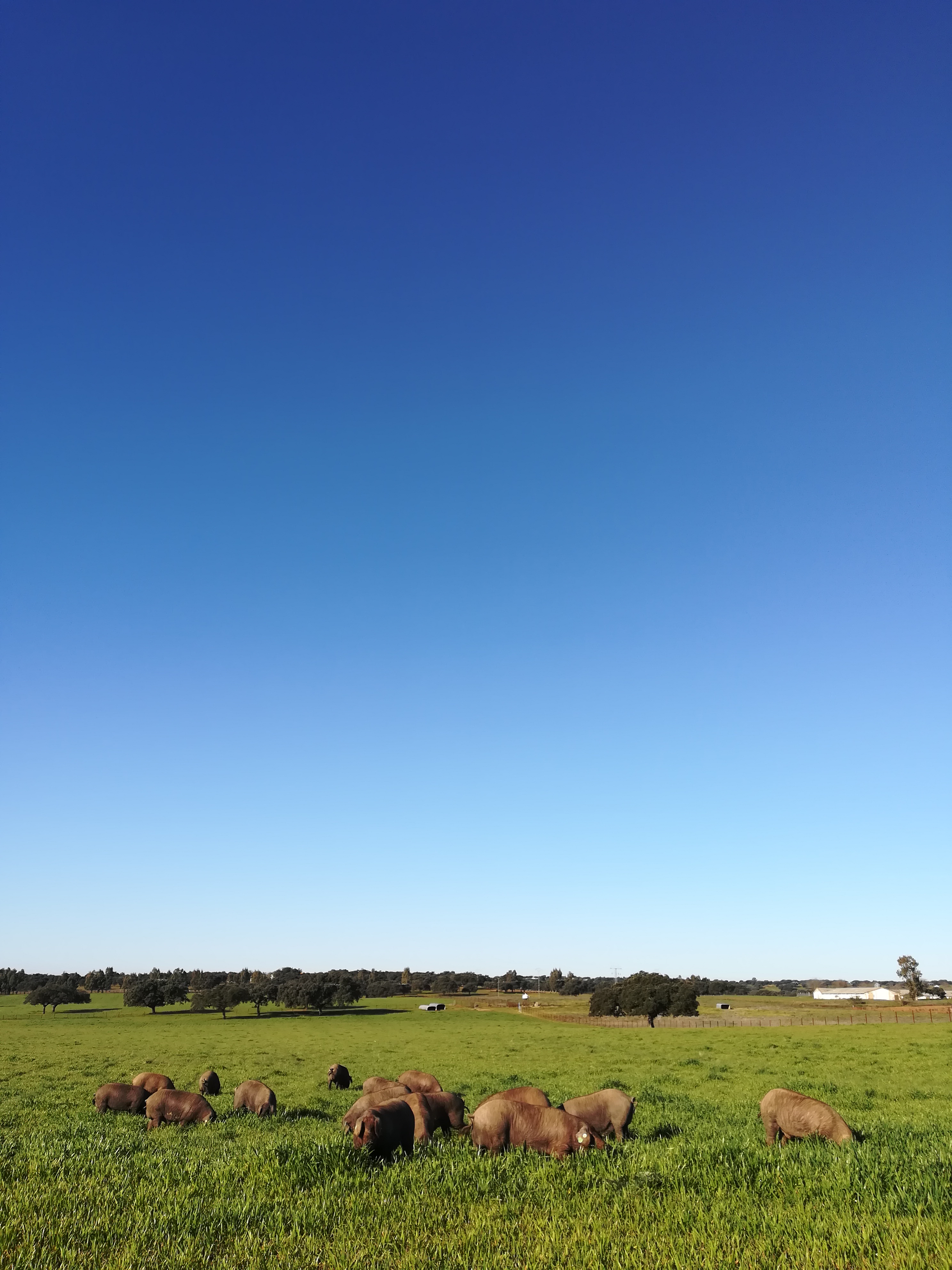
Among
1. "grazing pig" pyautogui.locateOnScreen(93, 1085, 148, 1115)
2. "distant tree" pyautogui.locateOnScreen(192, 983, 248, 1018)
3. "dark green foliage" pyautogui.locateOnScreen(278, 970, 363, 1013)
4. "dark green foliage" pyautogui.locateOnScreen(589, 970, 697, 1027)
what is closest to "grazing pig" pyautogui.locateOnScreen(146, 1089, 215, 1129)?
"grazing pig" pyautogui.locateOnScreen(93, 1085, 148, 1115)

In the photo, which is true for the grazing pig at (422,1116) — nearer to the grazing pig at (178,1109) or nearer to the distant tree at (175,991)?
the grazing pig at (178,1109)

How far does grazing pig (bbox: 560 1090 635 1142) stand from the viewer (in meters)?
16.7

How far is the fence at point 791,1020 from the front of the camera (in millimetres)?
72625

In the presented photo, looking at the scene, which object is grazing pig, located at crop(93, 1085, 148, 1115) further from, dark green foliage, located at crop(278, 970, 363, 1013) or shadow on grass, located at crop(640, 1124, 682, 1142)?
dark green foliage, located at crop(278, 970, 363, 1013)

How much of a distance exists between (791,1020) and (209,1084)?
229 feet

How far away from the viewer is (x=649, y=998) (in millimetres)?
89688

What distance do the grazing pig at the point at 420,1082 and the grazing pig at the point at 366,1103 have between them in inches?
102

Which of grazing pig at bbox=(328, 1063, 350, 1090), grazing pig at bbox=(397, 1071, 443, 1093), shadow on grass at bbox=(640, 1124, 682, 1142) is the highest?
shadow on grass at bbox=(640, 1124, 682, 1142)

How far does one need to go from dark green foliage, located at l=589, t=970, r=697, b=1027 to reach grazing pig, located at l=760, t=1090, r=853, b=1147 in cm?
7673

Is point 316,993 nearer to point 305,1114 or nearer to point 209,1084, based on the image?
point 209,1084

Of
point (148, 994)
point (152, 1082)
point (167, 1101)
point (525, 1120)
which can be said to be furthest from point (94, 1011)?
point (525, 1120)

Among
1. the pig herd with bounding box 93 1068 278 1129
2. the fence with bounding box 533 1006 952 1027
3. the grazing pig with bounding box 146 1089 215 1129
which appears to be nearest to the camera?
the grazing pig with bounding box 146 1089 215 1129

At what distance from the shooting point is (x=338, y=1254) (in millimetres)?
8391

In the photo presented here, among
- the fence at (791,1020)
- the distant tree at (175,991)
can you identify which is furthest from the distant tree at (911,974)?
the distant tree at (175,991)
